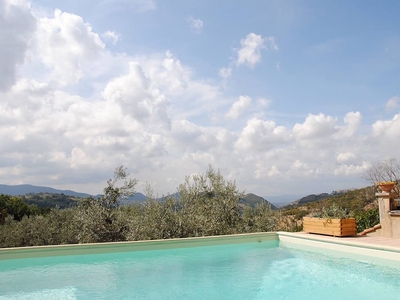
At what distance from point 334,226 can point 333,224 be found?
64mm

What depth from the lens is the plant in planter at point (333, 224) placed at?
31.5 ft

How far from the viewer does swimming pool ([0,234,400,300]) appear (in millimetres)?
5867

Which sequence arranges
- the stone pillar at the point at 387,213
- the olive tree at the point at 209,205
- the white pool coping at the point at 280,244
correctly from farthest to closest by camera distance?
the olive tree at the point at 209,205
the stone pillar at the point at 387,213
the white pool coping at the point at 280,244

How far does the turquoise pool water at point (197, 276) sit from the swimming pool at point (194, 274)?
15 millimetres

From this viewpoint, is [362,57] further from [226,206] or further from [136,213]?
[136,213]

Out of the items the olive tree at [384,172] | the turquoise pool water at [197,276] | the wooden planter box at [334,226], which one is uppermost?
the olive tree at [384,172]

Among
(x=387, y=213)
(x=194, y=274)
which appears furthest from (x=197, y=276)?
(x=387, y=213)

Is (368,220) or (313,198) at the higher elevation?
(313,198)

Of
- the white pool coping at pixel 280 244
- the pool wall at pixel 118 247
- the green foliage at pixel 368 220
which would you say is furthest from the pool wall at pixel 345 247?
the green foliage at pixel 368 220

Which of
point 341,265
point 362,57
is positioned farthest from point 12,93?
point 362,57

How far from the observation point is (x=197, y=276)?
22.9 ft

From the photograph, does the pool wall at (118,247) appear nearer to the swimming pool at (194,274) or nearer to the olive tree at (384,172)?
the swimming pool at (194,274)

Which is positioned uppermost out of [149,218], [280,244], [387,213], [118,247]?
[387,213]

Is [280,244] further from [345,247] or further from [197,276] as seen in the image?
[197,276]
